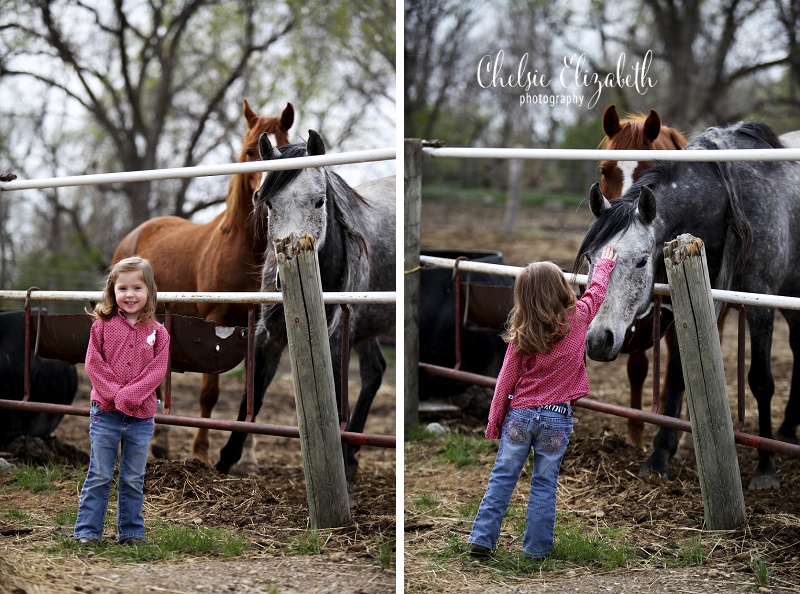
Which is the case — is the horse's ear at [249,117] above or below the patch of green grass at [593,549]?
above

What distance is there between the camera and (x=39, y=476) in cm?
333

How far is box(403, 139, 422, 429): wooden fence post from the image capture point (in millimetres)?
4141

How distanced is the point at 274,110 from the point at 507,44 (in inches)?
161

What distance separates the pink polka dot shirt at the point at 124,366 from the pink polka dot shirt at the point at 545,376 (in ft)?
3.71

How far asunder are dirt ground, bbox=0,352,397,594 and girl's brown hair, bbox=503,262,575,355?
0.79m

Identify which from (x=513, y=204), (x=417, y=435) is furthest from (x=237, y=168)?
(x=513, y=204)

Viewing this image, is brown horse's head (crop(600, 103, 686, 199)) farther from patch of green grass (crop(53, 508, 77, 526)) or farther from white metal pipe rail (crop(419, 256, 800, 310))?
patch of green grass (crop(53, 508, 77, 526))

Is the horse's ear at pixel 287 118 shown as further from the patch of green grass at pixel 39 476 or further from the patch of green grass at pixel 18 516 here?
the patch of green grass at pixel 18 516

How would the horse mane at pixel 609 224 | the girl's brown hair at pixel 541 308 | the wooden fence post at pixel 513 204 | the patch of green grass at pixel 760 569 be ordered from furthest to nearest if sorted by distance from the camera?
the wooden fence post at pixel 513 204 < the horse mane at pixel 609 224 < the girl's brown hair at pixel 541 308 < the patch of green grass at pixel 760 569

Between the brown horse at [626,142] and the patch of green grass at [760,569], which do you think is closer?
the patch of green grass at [760,569]

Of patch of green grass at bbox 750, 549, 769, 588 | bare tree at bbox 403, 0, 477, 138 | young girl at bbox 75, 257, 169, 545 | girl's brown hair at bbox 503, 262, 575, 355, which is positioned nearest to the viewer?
patch of green grass at bbox 750, 549, 769, 588

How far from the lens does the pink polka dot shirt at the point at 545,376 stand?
8.65ft

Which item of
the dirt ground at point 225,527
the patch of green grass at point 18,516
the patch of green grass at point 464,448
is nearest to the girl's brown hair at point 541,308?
the dirt ground at point 225,527

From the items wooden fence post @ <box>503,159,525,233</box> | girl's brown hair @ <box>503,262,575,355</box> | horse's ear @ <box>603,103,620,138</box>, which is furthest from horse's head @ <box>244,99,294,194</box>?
wooden fence post @ <box>503,159,525,233</box>
